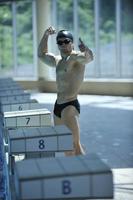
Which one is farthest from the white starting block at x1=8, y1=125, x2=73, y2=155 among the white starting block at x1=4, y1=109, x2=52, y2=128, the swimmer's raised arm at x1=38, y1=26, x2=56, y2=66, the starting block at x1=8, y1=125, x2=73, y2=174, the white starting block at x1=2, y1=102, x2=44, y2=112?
the swimmer's raised arm at x1=38, y1=26, x2=56, y2=66

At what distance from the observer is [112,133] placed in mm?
8859

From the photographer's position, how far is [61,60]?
5.10 metres

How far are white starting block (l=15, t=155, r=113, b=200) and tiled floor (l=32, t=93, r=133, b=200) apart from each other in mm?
2600

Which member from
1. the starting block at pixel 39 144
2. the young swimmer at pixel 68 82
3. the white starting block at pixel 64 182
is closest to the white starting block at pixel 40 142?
the starting block at pixel 39 144

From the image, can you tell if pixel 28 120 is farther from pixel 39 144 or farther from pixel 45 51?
pixel 45 51

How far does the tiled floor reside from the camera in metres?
5.67

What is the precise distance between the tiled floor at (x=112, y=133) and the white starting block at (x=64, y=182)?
102 inches

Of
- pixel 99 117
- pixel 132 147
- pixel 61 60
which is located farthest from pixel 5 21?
pixel 61 60

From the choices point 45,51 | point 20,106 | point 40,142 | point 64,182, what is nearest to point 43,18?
point 45,51

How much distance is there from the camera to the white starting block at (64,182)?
216 cm

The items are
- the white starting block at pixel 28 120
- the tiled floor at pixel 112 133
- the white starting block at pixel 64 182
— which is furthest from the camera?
the tiled floor at pixel 112 133

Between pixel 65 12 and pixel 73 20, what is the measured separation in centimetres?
42

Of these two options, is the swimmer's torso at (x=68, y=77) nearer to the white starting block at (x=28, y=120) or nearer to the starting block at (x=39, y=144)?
the white starting block at (x=28, y=120)

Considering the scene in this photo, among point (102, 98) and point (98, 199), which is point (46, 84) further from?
point (98, 199)
